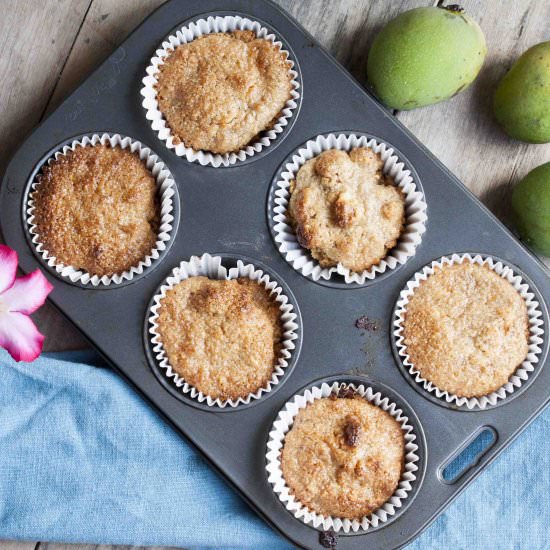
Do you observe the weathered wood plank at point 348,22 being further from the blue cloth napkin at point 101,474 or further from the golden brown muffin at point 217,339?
the blue cloth napkin at point 101,474

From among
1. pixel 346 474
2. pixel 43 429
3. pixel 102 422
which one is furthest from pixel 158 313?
pixel 346 474

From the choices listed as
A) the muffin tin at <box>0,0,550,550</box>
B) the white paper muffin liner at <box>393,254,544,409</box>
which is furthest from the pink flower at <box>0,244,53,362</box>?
the white paper muffin liner at <box>393,254,544,409</box>

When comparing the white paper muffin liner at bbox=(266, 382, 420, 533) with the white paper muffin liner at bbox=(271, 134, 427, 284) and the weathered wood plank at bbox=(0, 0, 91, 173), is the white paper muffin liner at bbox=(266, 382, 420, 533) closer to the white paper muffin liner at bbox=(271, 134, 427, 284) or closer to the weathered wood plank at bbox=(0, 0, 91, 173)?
the white paper muffin liner at bbox=(271, 134, 427, 284)

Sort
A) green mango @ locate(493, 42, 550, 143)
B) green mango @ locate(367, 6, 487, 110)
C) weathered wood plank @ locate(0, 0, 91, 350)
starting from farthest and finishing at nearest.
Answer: weathered wood plank @ locate(0, 0, 91, 350) < green mango @ locate(493, 42, 550, 143) < green mango @ locate(367, 6, 487, 110)

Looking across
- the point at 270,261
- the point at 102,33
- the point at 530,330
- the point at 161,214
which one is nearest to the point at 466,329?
the point at 530,330

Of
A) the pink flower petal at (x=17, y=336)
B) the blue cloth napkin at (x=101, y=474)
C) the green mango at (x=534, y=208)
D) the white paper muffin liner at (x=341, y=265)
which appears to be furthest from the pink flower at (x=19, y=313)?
the green mango at (x=534, y=208)
